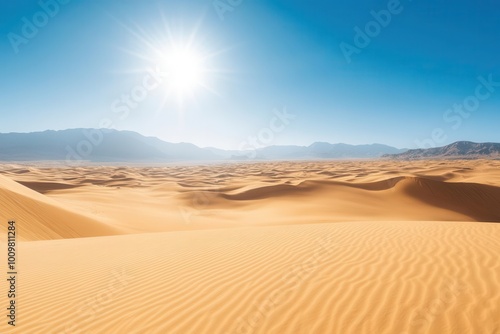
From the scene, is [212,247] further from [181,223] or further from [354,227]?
[181,223]

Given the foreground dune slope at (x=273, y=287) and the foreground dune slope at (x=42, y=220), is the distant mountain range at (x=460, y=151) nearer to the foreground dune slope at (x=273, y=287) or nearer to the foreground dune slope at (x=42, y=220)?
the foreground dune slope at (x=42, y=220)

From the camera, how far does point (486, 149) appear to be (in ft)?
573

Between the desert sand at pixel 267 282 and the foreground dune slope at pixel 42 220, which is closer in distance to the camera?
the desert sand at pixel 267 282

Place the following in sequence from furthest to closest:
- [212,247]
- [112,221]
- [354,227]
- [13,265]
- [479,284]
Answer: [112,221], [354,227], [212,247], [13,265], [479,284]

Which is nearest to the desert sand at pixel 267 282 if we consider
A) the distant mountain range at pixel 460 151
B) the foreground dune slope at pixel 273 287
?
the foreground dune slope at pixel 273 287

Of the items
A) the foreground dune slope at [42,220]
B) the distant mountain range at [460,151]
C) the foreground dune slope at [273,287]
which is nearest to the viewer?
the foreground dune slope at [273,287]

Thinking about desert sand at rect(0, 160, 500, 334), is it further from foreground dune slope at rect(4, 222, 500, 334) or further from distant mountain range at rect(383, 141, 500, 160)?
distant mountain range at rect(383, 141, 500, 160)

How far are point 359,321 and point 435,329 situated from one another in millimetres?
703

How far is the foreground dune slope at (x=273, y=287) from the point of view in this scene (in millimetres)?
3188

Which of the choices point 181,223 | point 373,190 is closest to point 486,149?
point 373,190

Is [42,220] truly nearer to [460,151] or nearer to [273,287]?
[273,287]

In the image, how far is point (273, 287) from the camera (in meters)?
4.07

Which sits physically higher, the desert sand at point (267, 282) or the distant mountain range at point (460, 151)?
the distant mountain range at point (460, 151)

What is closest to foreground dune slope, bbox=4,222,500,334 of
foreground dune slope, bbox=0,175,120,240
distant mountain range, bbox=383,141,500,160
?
foreground dune slope, bbox=0,175,120,240
